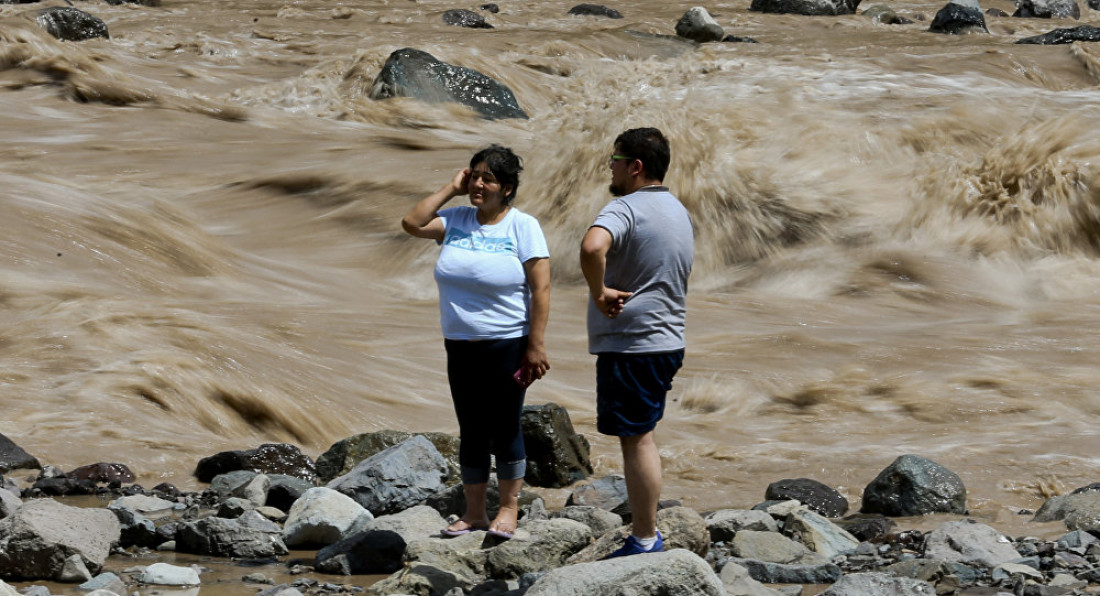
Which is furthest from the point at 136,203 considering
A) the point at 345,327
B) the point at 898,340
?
the point at 898,340

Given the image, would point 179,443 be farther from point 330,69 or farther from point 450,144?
point 330,69

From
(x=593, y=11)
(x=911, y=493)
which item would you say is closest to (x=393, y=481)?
(x=911, y=493)

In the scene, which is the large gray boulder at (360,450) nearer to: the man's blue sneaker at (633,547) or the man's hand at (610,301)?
the man's blue sneaker at (633,547)

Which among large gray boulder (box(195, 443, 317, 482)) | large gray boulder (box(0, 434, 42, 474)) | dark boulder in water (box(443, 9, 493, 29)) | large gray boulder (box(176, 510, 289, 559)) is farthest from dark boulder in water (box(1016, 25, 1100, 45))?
large gray boulder (box(176, 510, 289, 559))

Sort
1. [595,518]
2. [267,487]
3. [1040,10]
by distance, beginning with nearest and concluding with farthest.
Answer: [595,518] < [267,487] < [1040,10]

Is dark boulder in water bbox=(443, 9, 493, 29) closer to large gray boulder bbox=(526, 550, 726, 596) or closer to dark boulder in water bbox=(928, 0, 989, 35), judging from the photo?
dark boulder in water bbox=(928, 0, 989, 35)

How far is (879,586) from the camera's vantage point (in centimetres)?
469

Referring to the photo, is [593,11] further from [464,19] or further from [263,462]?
[263,462]

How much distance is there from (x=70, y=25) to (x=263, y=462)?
620 inches

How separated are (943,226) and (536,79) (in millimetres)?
7702

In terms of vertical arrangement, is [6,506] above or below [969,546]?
above

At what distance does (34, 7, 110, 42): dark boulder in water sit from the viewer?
69.1 ft

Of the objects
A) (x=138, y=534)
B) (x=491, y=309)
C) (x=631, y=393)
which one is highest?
(x=491, y=309)

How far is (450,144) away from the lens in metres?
15.9
